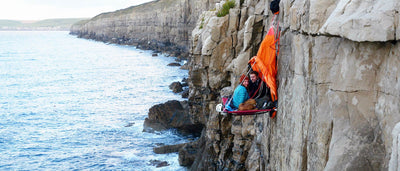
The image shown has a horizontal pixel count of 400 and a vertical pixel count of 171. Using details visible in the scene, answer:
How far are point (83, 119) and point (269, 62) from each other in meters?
34.3

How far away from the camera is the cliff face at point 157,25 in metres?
97.1

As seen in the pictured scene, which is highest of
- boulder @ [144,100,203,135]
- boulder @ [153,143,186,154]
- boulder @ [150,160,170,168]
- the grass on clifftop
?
the grass on clifftop

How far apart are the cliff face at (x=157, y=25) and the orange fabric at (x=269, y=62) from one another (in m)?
55.2

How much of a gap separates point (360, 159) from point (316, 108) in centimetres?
147

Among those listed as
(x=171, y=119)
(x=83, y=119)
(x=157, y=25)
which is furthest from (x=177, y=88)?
(x=157, y=25)

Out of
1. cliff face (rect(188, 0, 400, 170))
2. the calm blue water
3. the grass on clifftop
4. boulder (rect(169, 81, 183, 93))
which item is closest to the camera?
cliff face (rect(188, 0, 400, 170))

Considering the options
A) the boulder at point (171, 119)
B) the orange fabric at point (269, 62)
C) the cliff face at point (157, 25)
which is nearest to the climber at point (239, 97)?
the orange fabric at point (269, 62)

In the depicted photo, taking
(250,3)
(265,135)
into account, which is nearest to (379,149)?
(265,135)

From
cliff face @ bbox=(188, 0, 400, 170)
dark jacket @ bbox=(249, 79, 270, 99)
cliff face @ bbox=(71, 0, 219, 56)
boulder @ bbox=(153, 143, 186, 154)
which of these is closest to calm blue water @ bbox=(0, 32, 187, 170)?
boulder @ bbox=(153, 143, 186, 154)

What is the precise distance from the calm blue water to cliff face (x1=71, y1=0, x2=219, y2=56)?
20.0m

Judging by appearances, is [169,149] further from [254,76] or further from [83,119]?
[254,76]

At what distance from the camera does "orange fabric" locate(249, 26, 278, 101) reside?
38.0 ft

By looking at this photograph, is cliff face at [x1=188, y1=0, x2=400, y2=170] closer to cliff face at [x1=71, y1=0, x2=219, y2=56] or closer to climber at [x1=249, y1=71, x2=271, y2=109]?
climber at [x1=249, y1=71, x2=271, y2=109]

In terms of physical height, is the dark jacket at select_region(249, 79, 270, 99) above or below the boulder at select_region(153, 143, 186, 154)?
above
